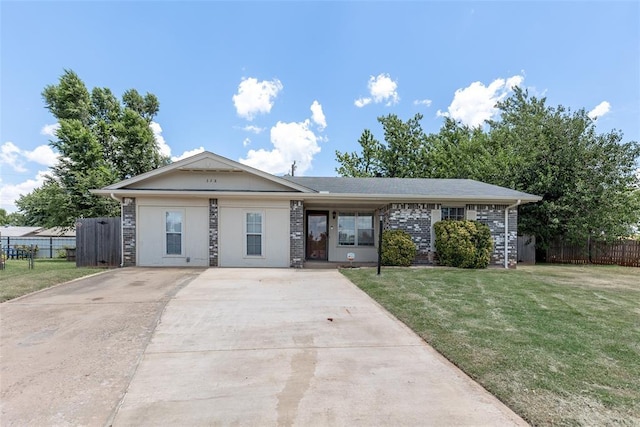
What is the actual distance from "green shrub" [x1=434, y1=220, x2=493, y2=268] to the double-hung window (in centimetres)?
623

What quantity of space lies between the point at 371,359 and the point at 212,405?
172 cm

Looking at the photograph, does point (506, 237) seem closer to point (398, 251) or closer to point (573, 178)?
point (398, 251)

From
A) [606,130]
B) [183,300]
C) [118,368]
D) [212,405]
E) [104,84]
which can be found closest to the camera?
[212,405]

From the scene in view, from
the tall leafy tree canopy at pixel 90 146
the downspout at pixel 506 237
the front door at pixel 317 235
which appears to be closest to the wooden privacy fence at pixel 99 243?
the front door at pixel 317 235

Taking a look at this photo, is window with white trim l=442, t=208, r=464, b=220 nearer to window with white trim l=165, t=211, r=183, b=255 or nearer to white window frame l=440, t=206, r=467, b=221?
white window frame l=440, t=206, r=467, b=221

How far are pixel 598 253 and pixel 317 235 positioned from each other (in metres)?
12.6

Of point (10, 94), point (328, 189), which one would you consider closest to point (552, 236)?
point (328, 189)

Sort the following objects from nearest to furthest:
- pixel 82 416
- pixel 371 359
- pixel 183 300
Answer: pixel 82 416, pixel 371 359, pixel 183 300

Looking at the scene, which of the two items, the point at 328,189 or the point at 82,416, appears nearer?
the point at 82,416

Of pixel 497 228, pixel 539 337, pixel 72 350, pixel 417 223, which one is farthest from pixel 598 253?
pixel 72 350

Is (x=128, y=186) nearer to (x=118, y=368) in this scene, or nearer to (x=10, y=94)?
(x=10, y=94)

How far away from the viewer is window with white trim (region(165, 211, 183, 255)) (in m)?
11.3

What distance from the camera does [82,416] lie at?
253cm

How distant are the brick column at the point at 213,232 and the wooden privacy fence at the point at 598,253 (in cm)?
1470
